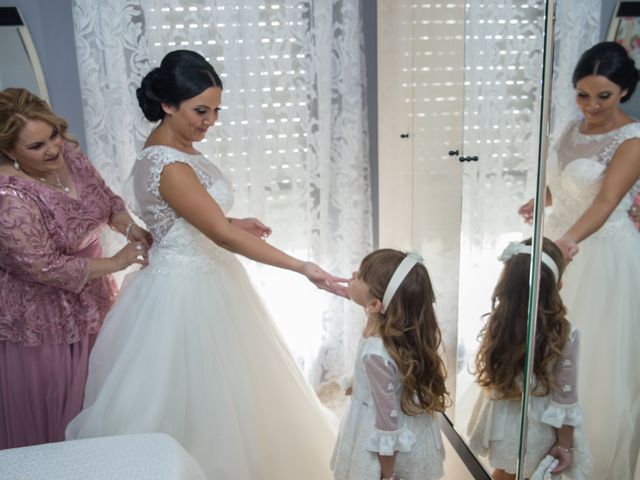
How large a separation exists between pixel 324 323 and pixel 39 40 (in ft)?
5.59

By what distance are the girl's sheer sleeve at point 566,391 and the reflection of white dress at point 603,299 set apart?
0.05 ft

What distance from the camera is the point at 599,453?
33.2 inches

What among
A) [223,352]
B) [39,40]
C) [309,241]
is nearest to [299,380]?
[223,352]

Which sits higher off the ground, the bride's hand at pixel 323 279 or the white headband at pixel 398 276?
the white headband at pixel 398 276

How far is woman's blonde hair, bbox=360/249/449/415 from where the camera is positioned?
1.33 metres

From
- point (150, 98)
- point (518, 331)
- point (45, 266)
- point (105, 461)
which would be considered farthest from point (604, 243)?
point (45, 266)

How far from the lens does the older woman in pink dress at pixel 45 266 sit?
5.05ft

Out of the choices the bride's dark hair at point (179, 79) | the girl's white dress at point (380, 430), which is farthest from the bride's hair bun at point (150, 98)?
the girl's white dress at point (380, 430)

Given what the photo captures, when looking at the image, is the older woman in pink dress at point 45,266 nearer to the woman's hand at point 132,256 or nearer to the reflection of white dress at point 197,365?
the woman's hand at point 132,256

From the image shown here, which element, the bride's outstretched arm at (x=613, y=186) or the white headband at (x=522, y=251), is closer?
the bride's outstretched arm at (x=613, y=186)

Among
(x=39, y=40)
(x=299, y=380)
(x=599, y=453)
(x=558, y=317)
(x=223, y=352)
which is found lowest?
(x=299, y=380)

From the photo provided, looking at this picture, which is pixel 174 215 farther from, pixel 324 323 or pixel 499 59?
pixel 324 323

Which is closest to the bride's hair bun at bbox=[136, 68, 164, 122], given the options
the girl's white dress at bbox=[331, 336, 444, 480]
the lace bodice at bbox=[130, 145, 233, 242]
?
the lace bodice at bbox=[130, 145, 233, 242]

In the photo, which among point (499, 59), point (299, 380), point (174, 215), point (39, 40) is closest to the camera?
point (499, 59)
